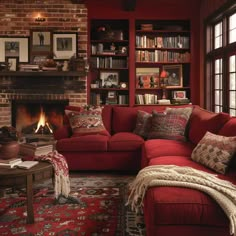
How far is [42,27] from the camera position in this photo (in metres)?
6.64

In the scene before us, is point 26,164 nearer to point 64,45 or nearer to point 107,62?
point 64,45

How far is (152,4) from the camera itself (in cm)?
702

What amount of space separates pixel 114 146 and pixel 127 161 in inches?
9.9

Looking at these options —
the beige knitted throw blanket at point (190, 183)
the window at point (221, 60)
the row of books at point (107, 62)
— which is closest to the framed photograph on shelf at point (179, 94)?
the window at point (221, 60)

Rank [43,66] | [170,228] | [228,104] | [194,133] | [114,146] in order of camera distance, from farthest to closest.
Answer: [43,66]
[228,104]
[114,146]
[194,133]
[170,228]

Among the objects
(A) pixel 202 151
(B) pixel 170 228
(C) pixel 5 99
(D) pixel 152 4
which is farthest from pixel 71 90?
(B) pixel 170 228

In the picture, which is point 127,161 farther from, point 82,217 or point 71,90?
point 71,90

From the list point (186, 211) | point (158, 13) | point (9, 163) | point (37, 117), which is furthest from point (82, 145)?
point (158, 13)

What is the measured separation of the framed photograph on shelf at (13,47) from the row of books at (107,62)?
1.27m

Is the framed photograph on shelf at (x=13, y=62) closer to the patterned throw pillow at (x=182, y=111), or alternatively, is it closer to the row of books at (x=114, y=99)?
the row of books at (x=114, y=99)

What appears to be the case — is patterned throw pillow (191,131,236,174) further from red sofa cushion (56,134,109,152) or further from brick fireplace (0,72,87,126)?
brick fireplace (0,72,87,126)

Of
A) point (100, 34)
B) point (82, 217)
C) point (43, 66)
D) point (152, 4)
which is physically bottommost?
point (82, 217)

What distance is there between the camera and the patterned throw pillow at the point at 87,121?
4855mm

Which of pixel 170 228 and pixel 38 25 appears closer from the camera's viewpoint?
pixel 170 228
